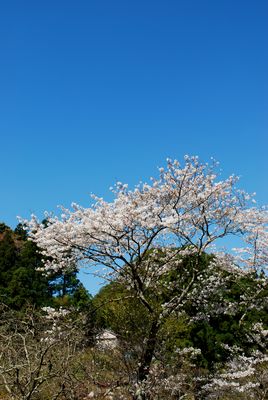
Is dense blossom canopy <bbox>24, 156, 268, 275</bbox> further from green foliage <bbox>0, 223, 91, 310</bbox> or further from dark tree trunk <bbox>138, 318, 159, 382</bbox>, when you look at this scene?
green foliage <bbox>0, 223, 91, 310</bbox>

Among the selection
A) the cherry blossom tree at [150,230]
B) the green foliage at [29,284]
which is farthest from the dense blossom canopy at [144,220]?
the green foliage at [29,284]

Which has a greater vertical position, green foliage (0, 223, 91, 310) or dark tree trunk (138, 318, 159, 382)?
green foliage (0, 223, 91, 310)

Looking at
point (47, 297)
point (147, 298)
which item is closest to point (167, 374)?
point (147, 298)

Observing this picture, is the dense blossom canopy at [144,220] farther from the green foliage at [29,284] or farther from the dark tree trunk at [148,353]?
the green foliage at [29,284]

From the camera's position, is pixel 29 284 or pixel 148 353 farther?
pixel 29 284

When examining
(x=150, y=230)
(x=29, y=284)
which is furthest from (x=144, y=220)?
(x=29, y=284)

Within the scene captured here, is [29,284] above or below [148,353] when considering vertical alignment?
above

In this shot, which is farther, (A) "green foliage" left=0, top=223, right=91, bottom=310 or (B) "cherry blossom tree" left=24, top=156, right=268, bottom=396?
(A) "green foliage" left=0, top=223, right=91, bottom=310

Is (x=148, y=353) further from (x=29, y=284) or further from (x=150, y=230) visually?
(x=29, y=284)

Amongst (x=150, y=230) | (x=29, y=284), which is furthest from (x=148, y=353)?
(x=29, y=284)

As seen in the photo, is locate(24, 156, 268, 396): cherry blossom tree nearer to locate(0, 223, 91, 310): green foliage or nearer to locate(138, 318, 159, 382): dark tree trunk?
locate(138, 318, 159, 382): dark tree trunk

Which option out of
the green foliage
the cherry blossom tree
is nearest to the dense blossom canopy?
the cherry blossom tree

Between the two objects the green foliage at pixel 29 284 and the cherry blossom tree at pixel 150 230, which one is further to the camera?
the green foliage at pixel 29 284

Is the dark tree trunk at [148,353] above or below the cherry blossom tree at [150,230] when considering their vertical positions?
below
